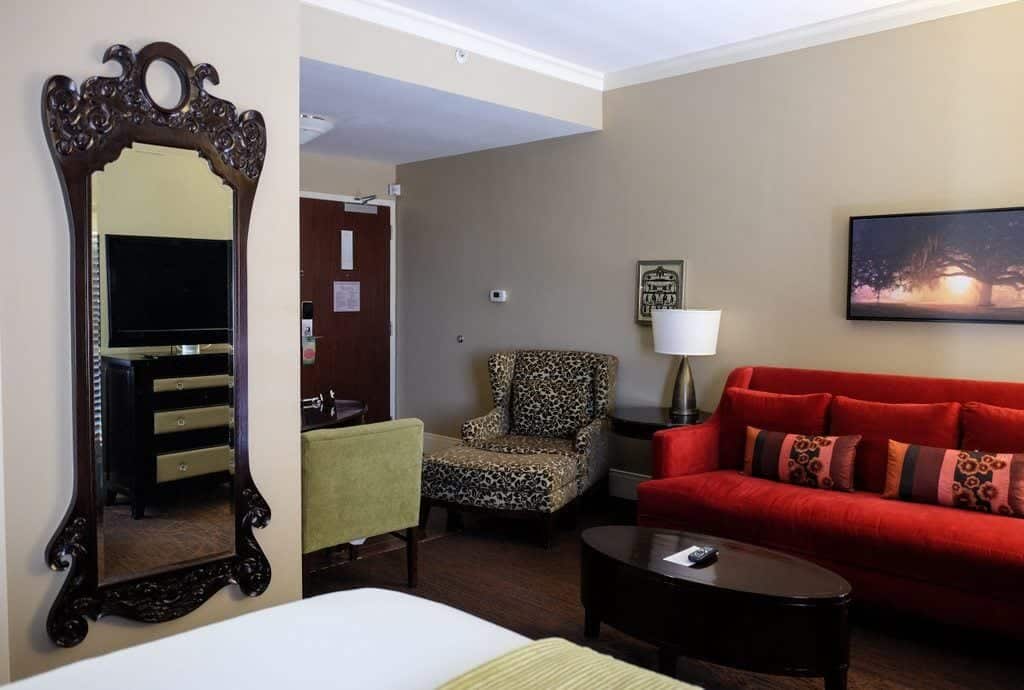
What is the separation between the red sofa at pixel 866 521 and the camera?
9.41 ft

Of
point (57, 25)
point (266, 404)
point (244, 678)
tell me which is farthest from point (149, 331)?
point (244, 678)

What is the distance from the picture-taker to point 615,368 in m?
5.00

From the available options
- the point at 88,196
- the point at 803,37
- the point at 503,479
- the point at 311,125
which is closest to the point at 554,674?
the point at 88,196

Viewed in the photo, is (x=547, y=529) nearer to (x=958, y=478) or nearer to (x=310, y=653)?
(x=958, y=478)

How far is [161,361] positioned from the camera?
279cm

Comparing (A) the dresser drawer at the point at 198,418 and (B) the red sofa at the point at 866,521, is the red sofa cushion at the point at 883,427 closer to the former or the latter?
(B) the red sofa at the point at 866,521

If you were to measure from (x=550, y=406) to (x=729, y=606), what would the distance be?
2.59 m

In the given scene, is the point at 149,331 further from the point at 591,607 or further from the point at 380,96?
the point at 380,96

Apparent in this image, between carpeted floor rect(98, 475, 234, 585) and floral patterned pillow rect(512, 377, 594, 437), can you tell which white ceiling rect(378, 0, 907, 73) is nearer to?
floral patterned pillow rect(512, 377, 594, 437)

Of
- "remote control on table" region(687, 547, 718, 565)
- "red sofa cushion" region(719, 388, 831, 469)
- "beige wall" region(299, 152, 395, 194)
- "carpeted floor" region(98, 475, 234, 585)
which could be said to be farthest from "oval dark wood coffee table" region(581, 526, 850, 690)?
"beige wall" region(299, 152, 395, 194)

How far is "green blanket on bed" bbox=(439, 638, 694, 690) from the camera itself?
1.48 m

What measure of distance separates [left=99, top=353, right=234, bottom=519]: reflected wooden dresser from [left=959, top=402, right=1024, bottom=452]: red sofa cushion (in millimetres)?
3001

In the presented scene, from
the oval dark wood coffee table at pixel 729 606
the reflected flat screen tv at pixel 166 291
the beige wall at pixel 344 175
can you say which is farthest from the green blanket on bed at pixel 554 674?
the beige wall at pixel 344 175

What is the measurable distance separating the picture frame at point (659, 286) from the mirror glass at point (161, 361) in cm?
278
